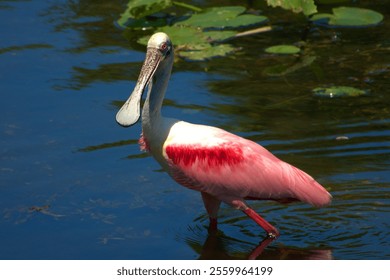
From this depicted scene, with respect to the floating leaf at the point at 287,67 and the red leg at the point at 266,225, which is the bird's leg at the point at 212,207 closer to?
the red leg at the point at 266,225

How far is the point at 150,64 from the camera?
711 centimetres

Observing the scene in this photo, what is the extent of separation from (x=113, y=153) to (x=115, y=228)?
126cm

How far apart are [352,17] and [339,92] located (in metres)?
1.84

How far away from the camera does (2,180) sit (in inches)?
309

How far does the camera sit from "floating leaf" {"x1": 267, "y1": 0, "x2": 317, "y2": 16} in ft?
34.4

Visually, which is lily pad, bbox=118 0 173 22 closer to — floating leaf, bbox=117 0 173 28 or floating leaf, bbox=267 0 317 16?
floating leaf, bbox=117 0 173 28

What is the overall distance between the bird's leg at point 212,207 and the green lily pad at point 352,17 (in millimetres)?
4257

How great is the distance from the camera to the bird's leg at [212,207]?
23.4ft

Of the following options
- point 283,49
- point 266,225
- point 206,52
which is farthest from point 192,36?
point 266,225

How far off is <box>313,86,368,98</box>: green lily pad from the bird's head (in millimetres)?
2517

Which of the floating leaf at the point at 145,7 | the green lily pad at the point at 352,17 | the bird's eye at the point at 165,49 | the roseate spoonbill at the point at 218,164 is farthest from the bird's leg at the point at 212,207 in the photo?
the green lily pad at the point at 352,17

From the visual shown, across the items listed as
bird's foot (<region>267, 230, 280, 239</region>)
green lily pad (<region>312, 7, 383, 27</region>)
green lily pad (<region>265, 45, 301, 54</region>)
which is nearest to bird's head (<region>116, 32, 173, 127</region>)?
bird's foot (<region>267, 230, 280, 239</region>)

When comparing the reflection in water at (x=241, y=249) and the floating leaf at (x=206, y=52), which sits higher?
the floating leaf at (x=206, y=52)

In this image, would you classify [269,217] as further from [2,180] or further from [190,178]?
[2,180]
